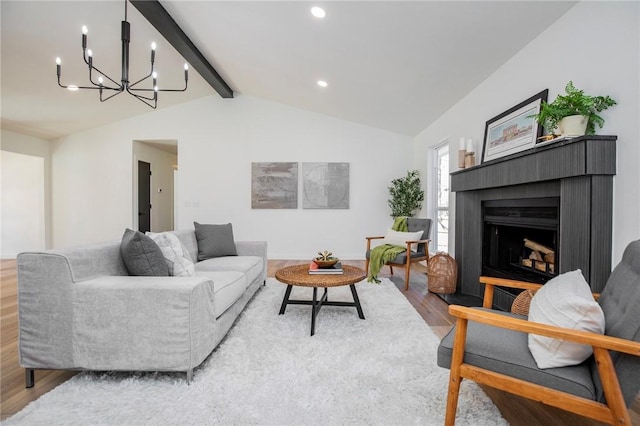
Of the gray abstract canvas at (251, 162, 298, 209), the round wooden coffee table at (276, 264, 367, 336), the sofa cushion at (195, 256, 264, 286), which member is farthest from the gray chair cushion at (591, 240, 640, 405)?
the gray abstract canvas at (251, 162, 298, 209)

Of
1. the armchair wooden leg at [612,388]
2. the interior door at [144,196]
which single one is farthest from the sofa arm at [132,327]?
the interior door at [144,196]

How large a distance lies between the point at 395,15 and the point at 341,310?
2.70 metres

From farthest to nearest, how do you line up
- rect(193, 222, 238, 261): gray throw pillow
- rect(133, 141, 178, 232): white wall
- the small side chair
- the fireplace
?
rect(133, 141, 178, 232): white wall < the small side chair < rect(193, 222, 238, 261): gray throw pillow < the fireplace

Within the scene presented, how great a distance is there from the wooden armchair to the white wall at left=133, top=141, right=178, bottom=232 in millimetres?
6588

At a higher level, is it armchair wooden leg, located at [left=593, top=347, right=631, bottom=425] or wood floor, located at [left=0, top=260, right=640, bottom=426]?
armchair wooden leg, located at [left=593, top=347, right=631, bottom=425]

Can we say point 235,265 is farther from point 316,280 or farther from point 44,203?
point 44,203

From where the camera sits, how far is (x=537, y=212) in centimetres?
240

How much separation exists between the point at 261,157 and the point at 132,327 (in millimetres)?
4614

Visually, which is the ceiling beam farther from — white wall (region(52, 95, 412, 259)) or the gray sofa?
the gray sofa

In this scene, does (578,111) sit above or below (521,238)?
above

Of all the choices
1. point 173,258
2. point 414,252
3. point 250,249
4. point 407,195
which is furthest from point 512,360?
point 407,195

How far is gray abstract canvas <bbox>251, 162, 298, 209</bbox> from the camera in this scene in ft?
19.5

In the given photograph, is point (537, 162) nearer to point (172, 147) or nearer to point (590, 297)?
point (590, 297)

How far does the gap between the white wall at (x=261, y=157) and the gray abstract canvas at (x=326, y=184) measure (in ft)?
0.51
